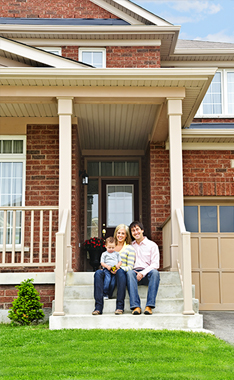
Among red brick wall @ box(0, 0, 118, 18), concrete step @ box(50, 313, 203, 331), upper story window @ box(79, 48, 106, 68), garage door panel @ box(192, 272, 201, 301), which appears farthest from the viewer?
red brick wall @ box(0, 0, 118, 18)

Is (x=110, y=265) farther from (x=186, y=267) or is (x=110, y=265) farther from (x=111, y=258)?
(x=186, y=267)

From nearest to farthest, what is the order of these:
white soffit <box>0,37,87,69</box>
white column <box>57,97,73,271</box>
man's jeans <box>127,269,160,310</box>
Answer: man's jeans <box>127,269,160,310</box>, white column <box>57,97,73,271</box>, white soffit <box>0,37,87,69</box>

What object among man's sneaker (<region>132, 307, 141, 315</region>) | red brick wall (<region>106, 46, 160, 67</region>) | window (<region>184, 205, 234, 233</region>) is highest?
red brick wall (<region>106, 46, 160, 67</region>)

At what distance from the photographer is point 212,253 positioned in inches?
362

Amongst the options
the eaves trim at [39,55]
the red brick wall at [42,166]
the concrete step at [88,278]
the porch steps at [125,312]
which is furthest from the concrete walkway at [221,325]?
the eaves trim at [39,55]

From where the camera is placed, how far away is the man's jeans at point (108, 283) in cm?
606

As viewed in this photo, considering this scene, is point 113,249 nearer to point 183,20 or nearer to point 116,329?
point 116,329

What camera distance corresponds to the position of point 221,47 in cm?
1111

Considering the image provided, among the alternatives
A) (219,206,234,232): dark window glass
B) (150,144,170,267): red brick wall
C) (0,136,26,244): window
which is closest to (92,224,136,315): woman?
(150,144,170,267): red brick wall

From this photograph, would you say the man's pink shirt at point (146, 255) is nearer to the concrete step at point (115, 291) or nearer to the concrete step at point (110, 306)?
the concrete step at point (115, 291)

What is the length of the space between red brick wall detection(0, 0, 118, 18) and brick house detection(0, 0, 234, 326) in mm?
22

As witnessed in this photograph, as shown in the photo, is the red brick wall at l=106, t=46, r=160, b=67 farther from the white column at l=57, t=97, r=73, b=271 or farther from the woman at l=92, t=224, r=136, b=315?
the woman at l=92, t=224, r=136, b=315

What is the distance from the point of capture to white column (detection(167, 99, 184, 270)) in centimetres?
684

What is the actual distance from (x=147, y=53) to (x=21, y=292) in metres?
6.08
